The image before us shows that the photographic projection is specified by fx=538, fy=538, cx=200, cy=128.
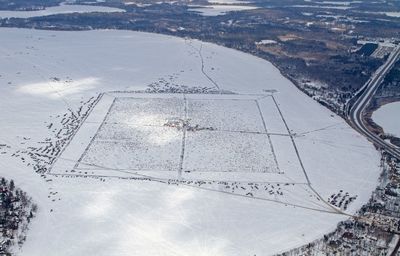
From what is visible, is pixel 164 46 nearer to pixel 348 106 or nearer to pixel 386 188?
pixel 348 106

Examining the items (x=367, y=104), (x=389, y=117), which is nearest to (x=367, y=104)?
(x=367, y=104)

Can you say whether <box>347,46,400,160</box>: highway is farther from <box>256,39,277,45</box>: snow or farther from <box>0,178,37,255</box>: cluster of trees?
<box>0,178,37,255</box>: cluster of trees

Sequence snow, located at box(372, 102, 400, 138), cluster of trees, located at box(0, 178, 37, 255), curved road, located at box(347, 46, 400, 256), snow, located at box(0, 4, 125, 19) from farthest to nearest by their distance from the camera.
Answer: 1. snow, located at box(0, 4, 125, 19)
2. snow, located at box(372, 102, 400, 138)
3. curved road, located at box(347, 46, 400, 256)
4. cluster of trees, located at box(0, 178, 37, 255)

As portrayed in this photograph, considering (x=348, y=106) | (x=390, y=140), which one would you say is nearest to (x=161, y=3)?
(x=348, y=106)

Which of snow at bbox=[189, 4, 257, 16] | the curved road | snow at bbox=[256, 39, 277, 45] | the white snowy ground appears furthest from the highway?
snow at bbox=[189, 4, 257, 16]

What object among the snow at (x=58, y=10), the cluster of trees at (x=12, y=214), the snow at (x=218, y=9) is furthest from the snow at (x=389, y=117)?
the snow at (x=58, y=10)

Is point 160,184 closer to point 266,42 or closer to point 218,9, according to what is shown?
point 266,42
